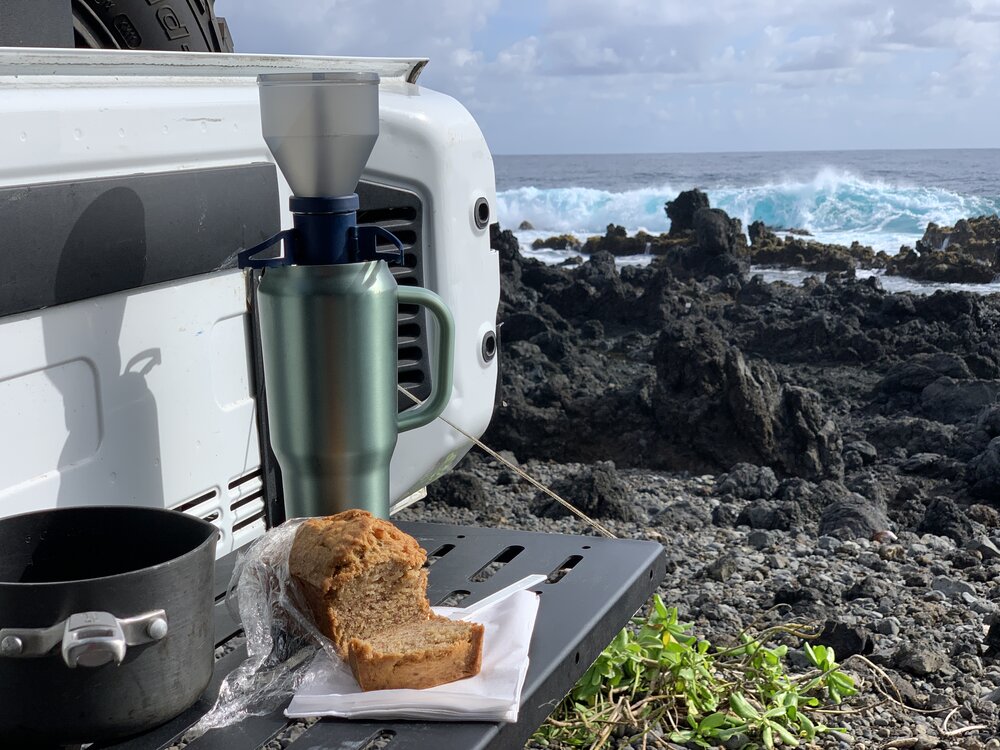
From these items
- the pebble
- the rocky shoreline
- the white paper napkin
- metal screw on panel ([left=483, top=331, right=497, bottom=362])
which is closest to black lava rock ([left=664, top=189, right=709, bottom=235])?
the rocky shoreline

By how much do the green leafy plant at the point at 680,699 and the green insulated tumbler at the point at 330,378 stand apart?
1.04 m

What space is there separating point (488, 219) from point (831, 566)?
2213mm

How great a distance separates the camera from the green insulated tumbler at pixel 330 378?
1.84m

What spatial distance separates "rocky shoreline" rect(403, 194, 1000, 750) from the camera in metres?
3.67

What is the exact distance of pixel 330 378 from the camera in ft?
6.09

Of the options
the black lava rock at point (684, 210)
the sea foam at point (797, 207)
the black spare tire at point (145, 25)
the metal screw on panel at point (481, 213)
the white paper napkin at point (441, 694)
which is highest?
the black spare tire at point (145, 25)

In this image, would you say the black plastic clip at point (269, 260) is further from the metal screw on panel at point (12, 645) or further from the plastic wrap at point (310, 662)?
the metal screw on panel at point (12, 645)

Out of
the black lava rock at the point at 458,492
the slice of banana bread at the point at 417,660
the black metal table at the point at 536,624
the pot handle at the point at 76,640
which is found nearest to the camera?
the pot handle at the point at 76,640

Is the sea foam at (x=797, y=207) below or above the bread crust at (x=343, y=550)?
below

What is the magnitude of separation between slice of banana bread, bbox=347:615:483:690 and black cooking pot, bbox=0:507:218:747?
0.64 feet

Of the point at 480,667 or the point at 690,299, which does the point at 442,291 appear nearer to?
the point at 480,667

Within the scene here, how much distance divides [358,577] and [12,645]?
0.51m

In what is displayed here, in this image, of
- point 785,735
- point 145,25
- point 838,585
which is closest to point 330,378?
point 785,735

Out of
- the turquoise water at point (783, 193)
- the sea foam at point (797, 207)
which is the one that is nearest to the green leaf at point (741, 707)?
the turquoise water at point (783, 193)
